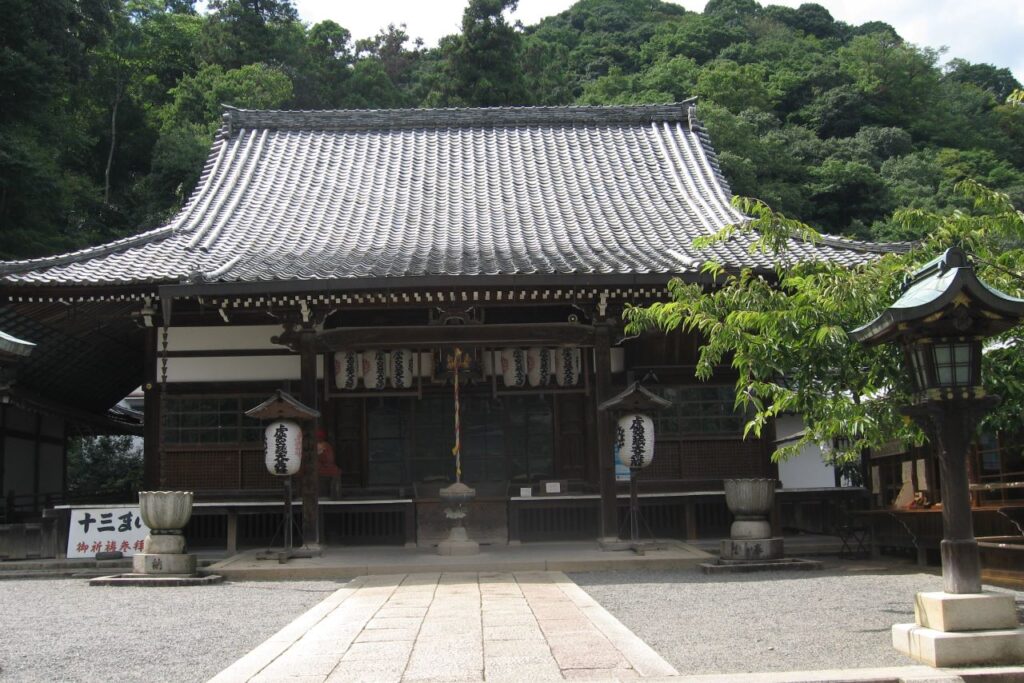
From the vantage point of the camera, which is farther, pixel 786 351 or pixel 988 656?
pixel 786 351

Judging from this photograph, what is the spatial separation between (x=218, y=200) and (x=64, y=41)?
1624 centimetres

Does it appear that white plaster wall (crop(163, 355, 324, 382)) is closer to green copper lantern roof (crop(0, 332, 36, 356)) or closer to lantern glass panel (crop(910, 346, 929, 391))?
green copper lantern roof (crop(0, 332, 36, 356))

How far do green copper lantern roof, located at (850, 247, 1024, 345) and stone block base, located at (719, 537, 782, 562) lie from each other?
5.37 m

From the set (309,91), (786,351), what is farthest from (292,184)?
(309,91)

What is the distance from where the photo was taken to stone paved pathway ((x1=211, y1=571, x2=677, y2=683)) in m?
5.64

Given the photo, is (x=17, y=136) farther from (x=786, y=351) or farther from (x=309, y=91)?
(x=786, y=351)

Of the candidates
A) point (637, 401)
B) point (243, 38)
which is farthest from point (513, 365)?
point (243, 38)

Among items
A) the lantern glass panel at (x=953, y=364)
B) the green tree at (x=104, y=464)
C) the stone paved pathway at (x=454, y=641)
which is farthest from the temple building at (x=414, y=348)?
the green tree at (x=104, y=464)

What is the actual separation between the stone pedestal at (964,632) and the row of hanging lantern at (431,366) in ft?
25.8

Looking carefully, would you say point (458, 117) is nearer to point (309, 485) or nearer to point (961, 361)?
point (309, 485)

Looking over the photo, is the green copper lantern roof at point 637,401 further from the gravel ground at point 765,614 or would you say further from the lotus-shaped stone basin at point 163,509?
the lotus-shaped stone basin at point 163,509

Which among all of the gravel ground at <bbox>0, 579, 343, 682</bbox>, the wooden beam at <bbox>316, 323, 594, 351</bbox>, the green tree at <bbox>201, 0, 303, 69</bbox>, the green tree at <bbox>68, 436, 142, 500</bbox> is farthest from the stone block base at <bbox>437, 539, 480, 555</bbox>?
the green tree at <bbox>201, 0, 303, 69</bbox>

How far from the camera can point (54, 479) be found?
61.6 ft

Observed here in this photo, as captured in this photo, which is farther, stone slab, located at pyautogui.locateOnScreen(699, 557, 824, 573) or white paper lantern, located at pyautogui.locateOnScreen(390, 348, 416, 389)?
white paper lantern, located at pyautogui.locateOnScreen(390, 348, 416, 389)
